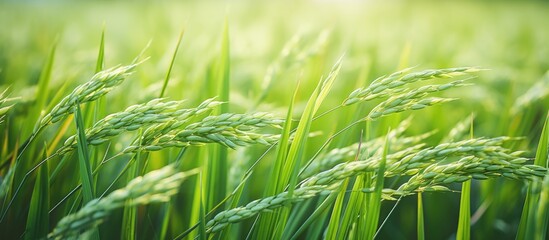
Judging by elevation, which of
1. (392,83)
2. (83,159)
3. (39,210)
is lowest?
(39,210)

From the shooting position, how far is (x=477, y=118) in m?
2.34

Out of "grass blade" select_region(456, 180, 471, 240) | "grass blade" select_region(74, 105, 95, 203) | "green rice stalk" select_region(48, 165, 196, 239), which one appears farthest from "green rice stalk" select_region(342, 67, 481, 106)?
"grass blade" select_region(74, 105, 95, 203)

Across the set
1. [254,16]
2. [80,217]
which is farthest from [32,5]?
[80,217]

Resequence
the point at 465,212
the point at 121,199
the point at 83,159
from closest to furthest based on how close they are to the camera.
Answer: the point at 121,199 → the point at 83,159 → the point at 465,212

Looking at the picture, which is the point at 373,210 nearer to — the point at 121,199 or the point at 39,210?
the point at 121,199

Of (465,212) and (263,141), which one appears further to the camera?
(465,212)

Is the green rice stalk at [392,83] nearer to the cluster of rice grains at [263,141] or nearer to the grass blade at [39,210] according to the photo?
the cluster of rice grains at [263,141]

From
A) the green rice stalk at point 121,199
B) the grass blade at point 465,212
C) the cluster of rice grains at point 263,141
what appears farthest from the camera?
the grass blade at point 465,212

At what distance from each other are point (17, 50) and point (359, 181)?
2741 mm

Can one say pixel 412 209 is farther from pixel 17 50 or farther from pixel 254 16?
pixel 254 16

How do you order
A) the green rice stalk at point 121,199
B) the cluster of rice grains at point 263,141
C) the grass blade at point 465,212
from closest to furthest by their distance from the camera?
the green rice stalk at point 121,199
the cluster of rice grains at point 263,141
the grass blade at point 465,212

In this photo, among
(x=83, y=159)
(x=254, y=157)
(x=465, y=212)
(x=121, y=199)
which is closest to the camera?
(x=121, y=199)

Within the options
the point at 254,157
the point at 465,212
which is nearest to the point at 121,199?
the point at 465,212

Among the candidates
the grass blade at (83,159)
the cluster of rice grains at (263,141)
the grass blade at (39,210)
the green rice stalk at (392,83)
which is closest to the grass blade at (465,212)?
the cluster of rice grains at (263,141)
